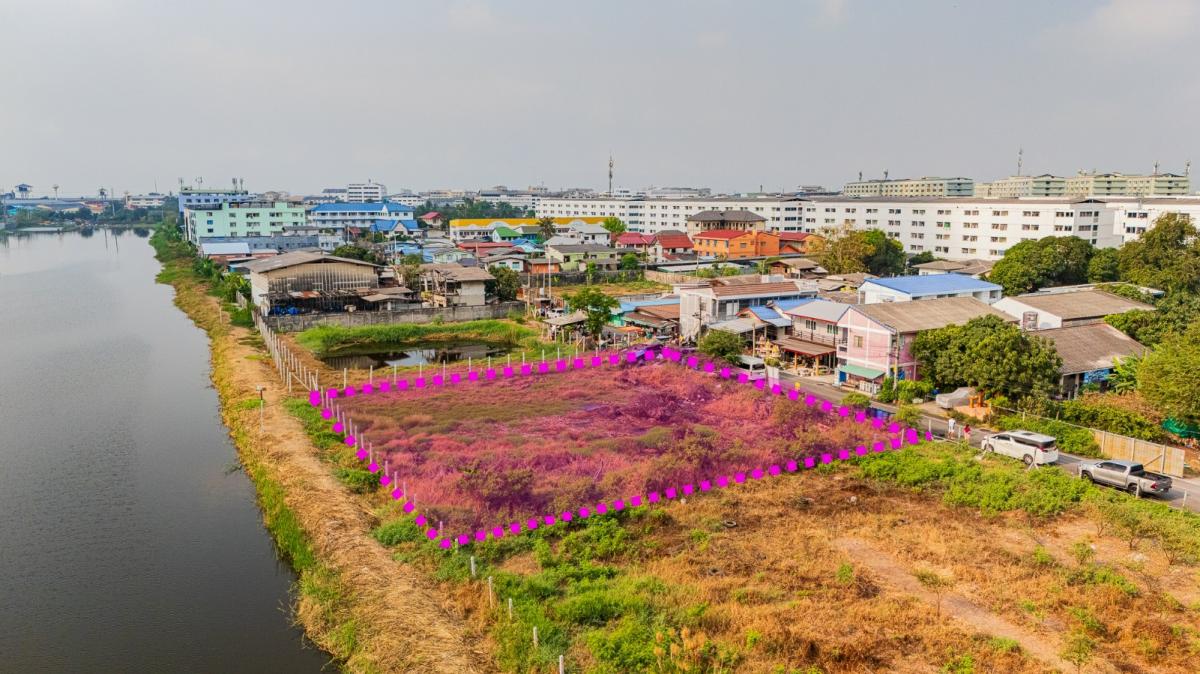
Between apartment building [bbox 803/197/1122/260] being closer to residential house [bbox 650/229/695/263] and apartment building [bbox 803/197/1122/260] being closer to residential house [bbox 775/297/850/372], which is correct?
residential house [bbox 650/229/695/263]

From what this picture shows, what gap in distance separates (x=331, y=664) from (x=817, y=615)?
6.49m

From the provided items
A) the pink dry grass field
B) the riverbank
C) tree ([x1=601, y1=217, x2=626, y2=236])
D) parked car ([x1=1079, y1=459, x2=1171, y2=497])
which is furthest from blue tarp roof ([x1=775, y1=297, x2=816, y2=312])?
tree ([x1=601, y1=217, x2=626, y2=236])

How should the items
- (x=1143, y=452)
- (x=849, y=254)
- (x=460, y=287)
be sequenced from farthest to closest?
1. (x=849, y=254)
2. (x=460, y=287)
3. (x=1143, y=452)

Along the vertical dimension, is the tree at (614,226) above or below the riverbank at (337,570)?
above

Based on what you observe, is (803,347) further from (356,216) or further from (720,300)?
(356,216)

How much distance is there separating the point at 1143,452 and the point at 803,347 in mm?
10166

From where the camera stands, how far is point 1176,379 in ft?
51.9

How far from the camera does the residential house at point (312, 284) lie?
33.8 m

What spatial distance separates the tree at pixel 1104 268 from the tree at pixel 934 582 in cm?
3099

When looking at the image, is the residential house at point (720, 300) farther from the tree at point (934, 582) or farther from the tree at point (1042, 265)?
the tree at point (934, 582)

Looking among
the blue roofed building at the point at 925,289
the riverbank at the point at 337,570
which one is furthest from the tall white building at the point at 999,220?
the riverbank at the point at 337,570

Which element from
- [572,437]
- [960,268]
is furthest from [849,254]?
[572,437]

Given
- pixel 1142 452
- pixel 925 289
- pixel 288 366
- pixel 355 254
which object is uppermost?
pixel 355 254

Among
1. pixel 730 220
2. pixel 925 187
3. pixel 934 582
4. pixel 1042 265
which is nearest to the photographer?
pixel 934 582
